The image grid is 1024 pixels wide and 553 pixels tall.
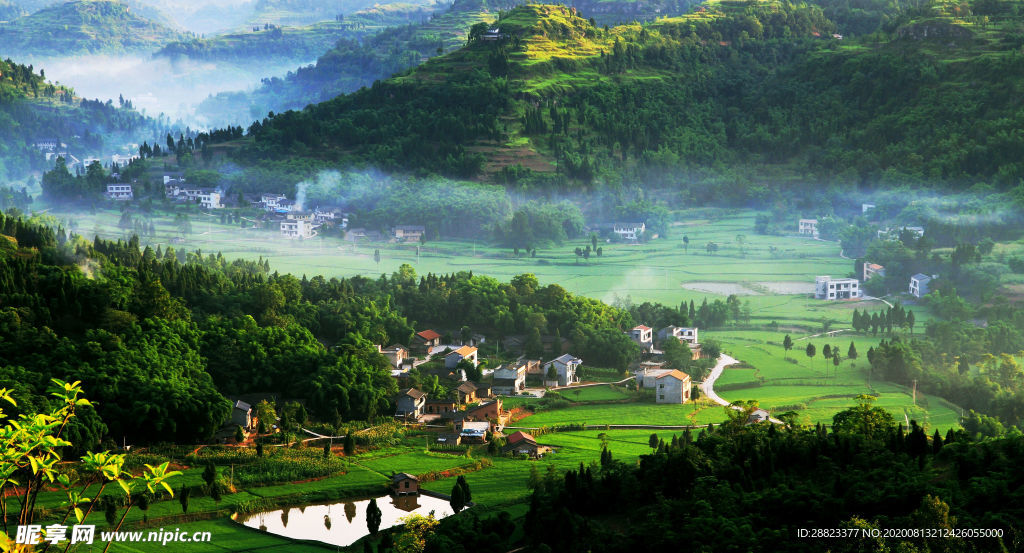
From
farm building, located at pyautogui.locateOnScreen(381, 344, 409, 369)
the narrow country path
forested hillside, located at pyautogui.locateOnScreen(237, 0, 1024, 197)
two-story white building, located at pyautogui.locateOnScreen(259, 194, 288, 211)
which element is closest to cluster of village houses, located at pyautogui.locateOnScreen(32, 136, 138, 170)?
forested hillside, located at pyautogui.locateOnScreen(237, 0, 1024, 197)

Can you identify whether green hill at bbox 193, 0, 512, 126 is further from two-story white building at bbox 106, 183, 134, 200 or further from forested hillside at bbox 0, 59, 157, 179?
two-story white building at bbox 106, 183, 134, 200

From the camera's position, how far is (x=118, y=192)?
6262 cm

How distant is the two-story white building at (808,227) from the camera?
58.7m

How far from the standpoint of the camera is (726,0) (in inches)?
3413

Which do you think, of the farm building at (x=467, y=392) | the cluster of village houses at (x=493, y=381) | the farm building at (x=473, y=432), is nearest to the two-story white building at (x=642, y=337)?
the cluster of village houses at (x=493, y=381)

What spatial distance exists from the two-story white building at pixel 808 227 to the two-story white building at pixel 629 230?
641 centimetres

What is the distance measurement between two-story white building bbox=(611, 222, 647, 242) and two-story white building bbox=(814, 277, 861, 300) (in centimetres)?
1138

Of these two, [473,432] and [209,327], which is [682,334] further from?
[209,327]

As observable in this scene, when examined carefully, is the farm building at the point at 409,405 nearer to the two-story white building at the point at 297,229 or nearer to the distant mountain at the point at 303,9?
the two-story white building at the point at 297,229

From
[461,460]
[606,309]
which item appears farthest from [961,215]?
[461,460]

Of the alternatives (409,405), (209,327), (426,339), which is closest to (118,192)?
(426,339)

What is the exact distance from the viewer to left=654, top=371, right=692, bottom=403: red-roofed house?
34719 millimetres

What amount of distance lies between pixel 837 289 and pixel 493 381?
16.1 m

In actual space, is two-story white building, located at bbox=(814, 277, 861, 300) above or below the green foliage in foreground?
above
